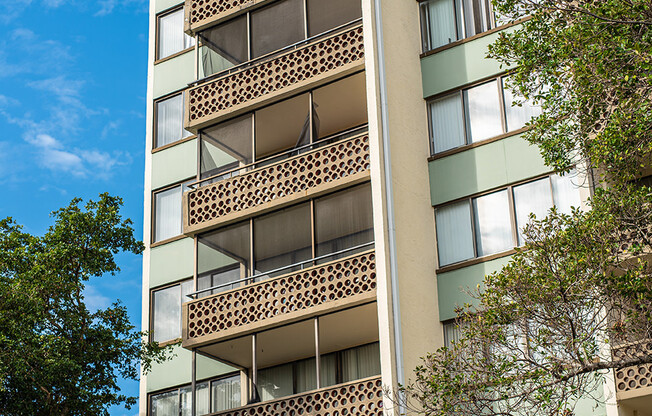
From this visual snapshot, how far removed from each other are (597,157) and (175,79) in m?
17.1

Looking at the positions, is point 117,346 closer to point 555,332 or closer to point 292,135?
point 292,135

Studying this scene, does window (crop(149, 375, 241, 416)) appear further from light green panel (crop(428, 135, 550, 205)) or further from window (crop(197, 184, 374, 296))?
light green panel (crop(428, 135, 550, 205))

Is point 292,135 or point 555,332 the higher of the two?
point 292,135

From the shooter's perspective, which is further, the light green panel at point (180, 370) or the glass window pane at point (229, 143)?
the glass window pane at point (229, 143)

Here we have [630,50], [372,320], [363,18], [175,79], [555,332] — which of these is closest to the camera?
[630,50]

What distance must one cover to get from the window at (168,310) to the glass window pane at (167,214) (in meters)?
1.65

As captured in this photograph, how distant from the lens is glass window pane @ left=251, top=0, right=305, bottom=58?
27.3m

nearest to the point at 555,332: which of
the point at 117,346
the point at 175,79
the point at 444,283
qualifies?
the point at 444,283

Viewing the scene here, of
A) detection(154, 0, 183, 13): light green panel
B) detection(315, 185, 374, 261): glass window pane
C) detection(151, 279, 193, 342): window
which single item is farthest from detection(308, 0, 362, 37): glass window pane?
detection(151, 279, 193, 342): window

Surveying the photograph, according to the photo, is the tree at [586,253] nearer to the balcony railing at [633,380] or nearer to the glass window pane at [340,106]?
the balcony railing at [633,380]

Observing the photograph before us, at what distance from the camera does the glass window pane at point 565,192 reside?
924 inches

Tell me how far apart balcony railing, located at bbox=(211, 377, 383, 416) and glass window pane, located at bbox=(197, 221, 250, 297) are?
12.6 feet

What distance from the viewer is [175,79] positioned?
31594mm

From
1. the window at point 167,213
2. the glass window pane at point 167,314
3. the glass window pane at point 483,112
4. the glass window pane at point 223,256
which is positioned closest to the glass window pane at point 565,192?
the glass window pane at point 483,112
